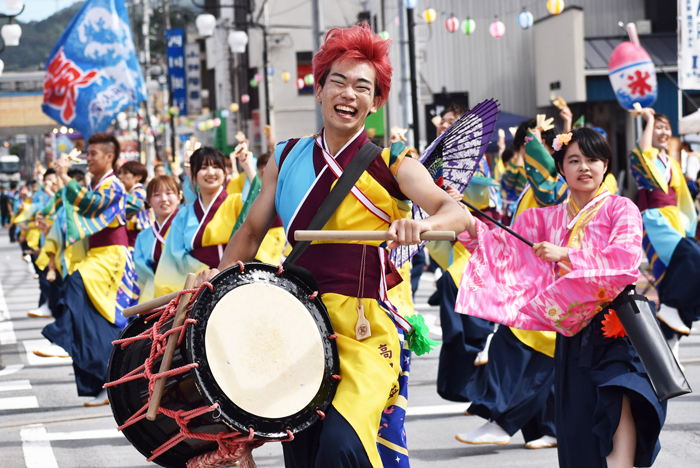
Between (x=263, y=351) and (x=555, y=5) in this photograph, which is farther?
(x=555, y=5)

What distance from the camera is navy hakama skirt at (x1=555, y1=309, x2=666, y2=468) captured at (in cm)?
400

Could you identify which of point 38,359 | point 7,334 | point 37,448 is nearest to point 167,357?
point 37,448

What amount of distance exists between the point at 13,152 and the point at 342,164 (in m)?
130

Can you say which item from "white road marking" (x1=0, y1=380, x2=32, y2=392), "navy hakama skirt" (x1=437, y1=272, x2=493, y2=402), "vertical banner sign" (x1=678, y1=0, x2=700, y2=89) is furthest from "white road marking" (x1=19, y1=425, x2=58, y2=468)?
"vertical banner sign" (x1=678, y1=0, x2=700, y2=89)

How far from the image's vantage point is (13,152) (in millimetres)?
125562

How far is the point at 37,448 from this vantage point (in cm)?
593

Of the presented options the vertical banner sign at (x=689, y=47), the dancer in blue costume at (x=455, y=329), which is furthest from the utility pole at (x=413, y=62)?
the dancer in blue costume at (x=455, y=329)

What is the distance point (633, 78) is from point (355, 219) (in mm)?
10903

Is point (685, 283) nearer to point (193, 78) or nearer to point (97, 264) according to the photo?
point (97, 264)

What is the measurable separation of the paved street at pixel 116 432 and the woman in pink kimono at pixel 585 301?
116cm

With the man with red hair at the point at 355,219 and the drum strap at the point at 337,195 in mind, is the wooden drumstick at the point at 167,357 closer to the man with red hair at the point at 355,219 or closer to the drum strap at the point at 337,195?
the man with red hair at the point at 355,219

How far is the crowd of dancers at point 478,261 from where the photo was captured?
3.28 m

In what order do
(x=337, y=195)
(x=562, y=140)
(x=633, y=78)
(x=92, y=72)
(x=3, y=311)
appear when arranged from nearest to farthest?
1. (x=337, y=195)
2. (x=562, y=140)
3. (x=92, y=72)
4. (x=633, y=78)
5. (x=3, y=311)

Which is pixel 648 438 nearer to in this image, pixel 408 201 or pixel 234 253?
pixel 408 201
